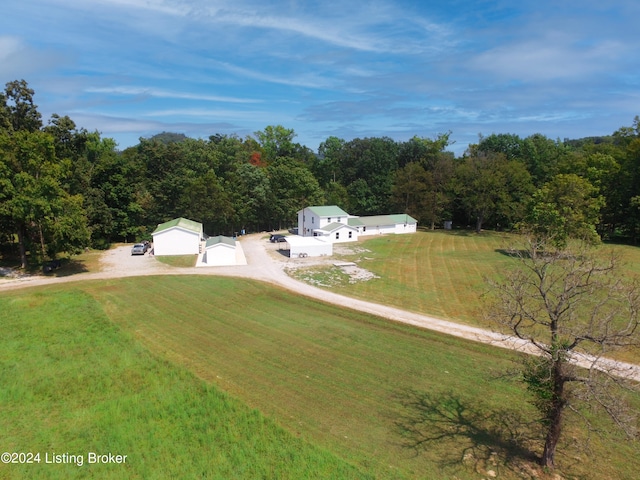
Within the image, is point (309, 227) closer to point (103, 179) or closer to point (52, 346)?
point (103, 179)

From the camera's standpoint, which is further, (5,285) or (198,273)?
(198,273)

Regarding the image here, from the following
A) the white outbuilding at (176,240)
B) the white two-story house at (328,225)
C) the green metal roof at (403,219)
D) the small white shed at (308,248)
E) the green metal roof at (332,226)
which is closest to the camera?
the white outbuilding at (176,240)

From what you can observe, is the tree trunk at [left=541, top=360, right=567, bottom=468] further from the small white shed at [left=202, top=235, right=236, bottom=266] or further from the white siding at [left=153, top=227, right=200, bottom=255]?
the white siding at [left=153, top=227, right=200, bottom=255]

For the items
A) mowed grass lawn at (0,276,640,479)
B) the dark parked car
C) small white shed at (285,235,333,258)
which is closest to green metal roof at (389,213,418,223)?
small white shed at (285,235,333,258)

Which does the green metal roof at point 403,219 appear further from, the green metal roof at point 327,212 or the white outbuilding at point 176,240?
the white outbuilding at point 176,240

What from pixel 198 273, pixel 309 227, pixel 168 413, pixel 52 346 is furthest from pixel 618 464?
pixel 309 227

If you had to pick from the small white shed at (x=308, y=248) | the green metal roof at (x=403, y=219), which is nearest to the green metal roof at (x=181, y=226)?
the small white shed at (x=308, y=248)

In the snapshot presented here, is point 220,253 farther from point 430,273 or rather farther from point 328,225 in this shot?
point 430,273
